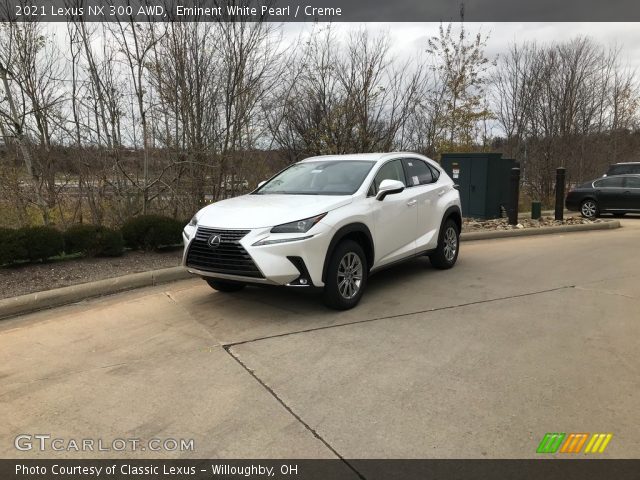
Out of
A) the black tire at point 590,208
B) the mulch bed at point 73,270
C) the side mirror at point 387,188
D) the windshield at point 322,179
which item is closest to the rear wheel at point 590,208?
the black tire at point 590,208

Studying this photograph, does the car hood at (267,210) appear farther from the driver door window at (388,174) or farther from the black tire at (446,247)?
the black tire at (446,247)

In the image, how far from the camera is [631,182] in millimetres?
15922

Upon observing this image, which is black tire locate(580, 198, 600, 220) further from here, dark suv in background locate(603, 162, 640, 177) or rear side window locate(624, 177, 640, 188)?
dark suv in background locate(603, 162, 640, 177)

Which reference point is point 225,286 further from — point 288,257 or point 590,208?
point 590,208

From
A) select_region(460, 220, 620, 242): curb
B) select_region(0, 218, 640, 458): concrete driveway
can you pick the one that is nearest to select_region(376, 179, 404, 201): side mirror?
select_region(0, 218, 640, 458): concrete driveway

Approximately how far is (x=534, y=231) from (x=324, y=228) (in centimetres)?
881

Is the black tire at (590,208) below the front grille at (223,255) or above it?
below

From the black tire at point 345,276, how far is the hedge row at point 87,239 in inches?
138

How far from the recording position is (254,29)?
31.3 feet

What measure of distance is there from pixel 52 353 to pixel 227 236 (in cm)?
187

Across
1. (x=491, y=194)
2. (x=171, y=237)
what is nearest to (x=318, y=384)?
(x=171, y=237)

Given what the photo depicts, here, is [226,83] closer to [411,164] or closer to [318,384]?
[411,164]

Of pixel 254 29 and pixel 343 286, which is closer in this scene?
pixel 343 286

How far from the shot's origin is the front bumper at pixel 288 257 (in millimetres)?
4770
